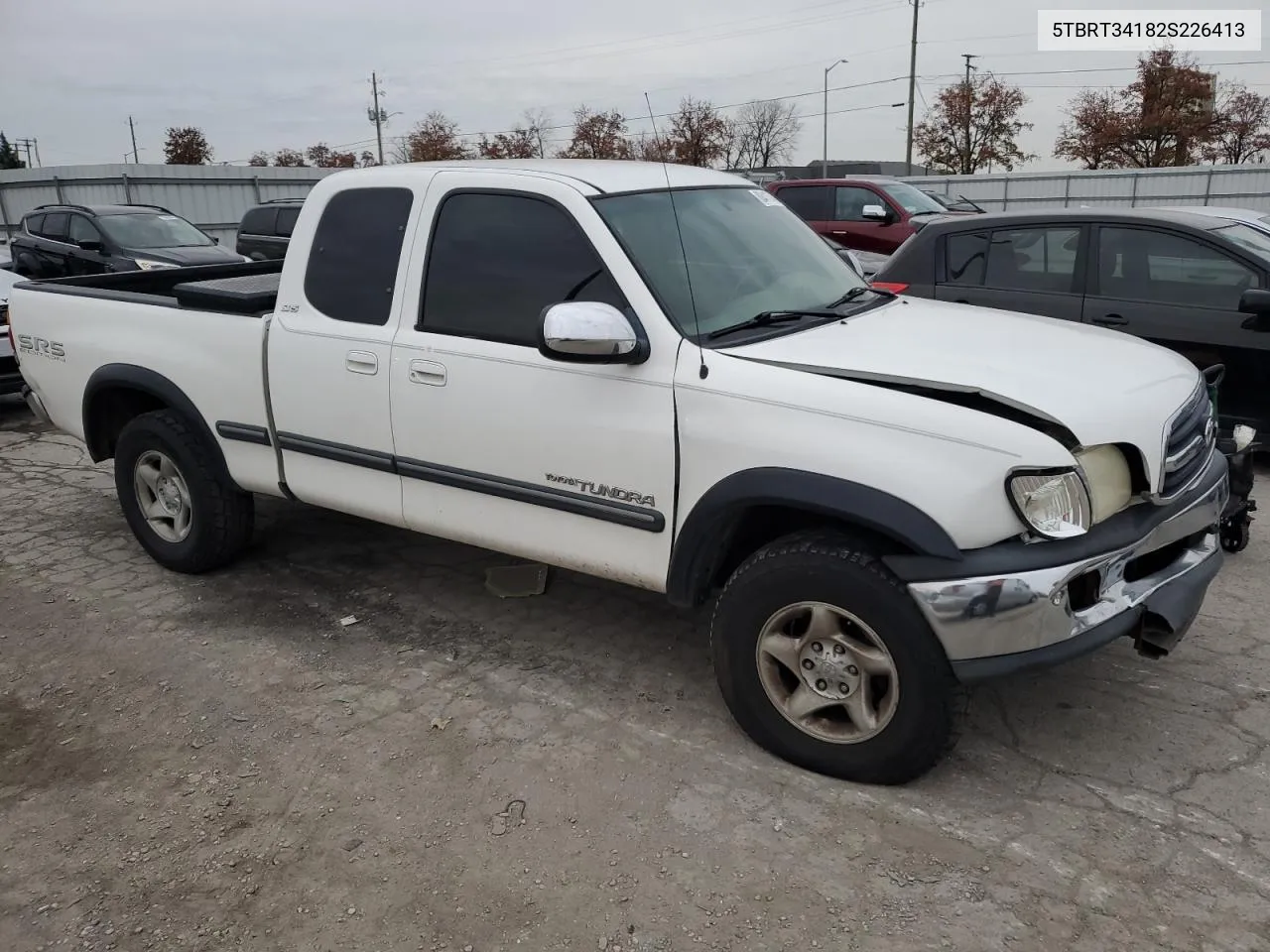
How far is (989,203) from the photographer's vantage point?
2448 cm

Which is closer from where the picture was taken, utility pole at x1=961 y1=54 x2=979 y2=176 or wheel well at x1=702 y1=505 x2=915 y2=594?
wheel well at x1=702 y1=505 x2=915 y2=594

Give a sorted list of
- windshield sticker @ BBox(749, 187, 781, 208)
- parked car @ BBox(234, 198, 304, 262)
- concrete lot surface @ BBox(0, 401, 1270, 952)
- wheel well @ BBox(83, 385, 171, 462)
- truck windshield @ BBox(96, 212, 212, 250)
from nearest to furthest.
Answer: concrete lot surface @ BBox(0, 401, 1270, 952) < windshield sticker @ BBox(749, 187, 781, 208) < wheel well @ BBox(83, 385, 171, 462) < truck windshield @ BBox(96, 212, 212, 250) < parked car @ BBox(234, 198, 304, 262)

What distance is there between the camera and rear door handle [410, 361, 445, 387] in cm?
374

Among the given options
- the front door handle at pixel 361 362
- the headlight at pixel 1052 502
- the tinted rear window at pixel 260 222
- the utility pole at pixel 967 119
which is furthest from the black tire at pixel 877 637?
the utility pole at pixel 967 119

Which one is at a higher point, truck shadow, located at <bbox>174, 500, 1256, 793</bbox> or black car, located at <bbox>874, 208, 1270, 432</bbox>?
black car, located at <bbox>874, 208, 1270, 432</bbox>

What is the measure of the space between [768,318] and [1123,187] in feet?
77.2

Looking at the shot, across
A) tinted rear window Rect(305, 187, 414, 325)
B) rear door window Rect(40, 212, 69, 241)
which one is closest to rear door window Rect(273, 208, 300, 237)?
rear door window Rect(40, 212, 69, 241)

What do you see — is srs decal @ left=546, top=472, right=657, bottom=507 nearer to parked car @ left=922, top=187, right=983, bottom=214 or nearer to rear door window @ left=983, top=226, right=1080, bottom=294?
rear door window @ left=983, top=226, right=1080, bottom=294

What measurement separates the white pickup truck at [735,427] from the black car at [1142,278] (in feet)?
8.24

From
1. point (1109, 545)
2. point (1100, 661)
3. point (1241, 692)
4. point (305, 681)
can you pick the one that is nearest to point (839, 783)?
point (1109, 545)

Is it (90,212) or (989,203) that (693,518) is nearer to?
(90,212)

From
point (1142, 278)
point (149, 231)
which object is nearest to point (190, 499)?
point (1142, 278)

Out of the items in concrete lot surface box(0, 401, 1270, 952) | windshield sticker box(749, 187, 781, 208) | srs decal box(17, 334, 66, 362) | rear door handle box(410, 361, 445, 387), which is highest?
windshield sticker box(749, 187, 781, 208)

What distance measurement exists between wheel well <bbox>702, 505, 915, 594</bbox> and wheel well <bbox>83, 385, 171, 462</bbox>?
3.10 m
